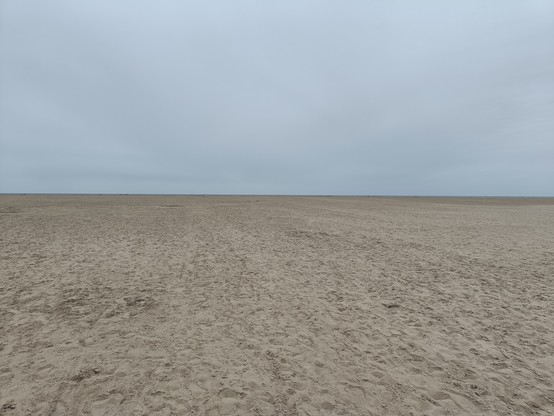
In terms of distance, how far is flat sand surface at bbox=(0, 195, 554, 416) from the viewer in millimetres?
4000

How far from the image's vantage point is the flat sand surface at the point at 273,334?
4000 millimetres

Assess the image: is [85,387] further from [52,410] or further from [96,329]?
[96,329]

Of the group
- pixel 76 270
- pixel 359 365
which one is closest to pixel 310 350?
pixel 359 365

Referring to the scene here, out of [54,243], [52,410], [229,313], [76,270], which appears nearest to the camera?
[52,410]

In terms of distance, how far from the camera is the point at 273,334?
18.9ft

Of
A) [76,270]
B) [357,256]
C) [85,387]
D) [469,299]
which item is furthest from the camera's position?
[357,256]

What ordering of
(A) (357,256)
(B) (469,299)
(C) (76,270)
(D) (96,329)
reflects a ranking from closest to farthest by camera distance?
(D) (96,329)
(B) (469,299)
(C) (76,270)
(A) (357,256)

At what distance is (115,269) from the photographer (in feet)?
32.1

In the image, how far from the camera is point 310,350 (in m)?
5.20

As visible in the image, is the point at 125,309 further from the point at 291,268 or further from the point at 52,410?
the point at 291,268

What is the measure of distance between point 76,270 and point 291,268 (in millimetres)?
7279

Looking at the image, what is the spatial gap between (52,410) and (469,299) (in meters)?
8.99

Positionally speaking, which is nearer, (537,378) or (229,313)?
(537,378)

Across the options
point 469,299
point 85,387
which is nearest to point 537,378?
point 469,299
